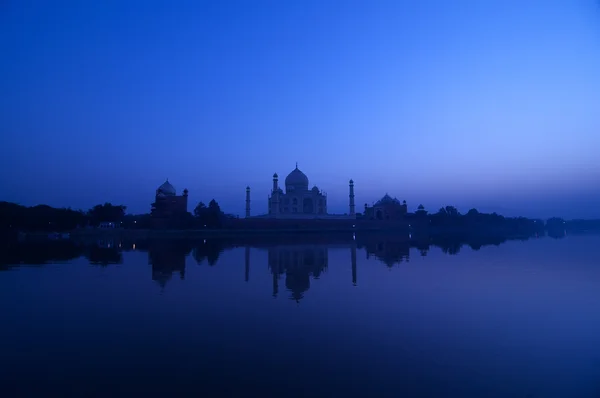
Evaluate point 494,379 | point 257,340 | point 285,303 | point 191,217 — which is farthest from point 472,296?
point 191,217

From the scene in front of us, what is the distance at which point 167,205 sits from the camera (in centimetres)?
3847

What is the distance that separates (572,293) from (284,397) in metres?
7.34

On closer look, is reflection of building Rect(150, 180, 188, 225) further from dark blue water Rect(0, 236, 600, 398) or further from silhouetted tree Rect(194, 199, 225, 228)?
dark blue water Rect(0, 236, 600, 398)

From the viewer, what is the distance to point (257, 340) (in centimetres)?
546

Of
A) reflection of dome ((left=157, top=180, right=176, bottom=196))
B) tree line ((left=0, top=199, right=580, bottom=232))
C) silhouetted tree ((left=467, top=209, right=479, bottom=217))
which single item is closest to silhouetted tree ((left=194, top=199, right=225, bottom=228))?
tree line ((left=0, top=199, right=580, bottom=232))

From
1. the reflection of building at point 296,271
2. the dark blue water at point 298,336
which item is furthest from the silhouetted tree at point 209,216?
the dark blue water at point 298,336

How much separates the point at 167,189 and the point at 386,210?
24.8 meters

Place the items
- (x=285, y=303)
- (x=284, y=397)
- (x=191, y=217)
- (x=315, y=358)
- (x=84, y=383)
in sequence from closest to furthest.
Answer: (x=284, y=397), (x=84, y=383), (x=315, y=358), (x=285, y=303), (x=191, y=217)

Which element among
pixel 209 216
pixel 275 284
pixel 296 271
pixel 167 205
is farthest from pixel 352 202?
pixel 275 284

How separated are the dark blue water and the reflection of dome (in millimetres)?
31208

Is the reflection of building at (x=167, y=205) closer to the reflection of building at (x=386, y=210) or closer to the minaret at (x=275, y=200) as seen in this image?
the minaret at (x=275, y=200)

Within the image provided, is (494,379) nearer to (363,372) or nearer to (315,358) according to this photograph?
(363,372)

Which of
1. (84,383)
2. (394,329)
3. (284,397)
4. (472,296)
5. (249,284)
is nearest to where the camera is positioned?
(284,397)

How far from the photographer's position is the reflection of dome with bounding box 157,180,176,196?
41150mm
